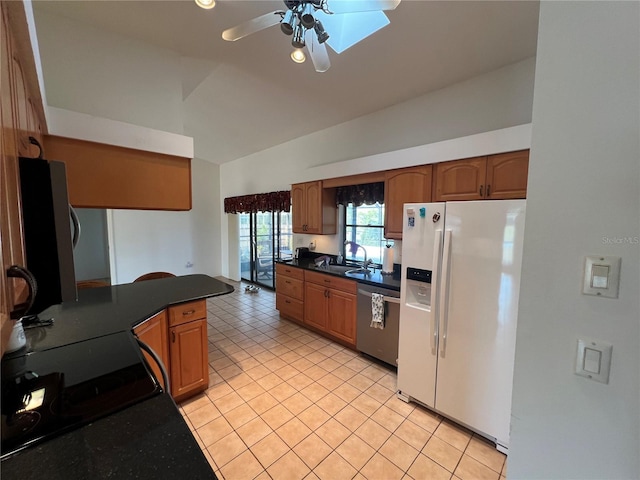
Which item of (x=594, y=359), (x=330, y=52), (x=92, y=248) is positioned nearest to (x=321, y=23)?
(x=330, y=52)

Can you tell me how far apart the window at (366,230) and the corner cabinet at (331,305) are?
2.42 feet

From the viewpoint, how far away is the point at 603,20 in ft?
2.40

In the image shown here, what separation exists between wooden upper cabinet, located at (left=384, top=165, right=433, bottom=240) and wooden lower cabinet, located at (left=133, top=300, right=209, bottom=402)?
2.08 meters

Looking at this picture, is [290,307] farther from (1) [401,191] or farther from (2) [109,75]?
(2) [109,75]

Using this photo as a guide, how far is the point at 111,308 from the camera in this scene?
70.7 inches

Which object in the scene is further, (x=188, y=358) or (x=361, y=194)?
(x=361, y=194)

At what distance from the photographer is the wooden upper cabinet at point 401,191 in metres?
2.59

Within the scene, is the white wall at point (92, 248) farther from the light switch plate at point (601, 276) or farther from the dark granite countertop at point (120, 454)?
the light switch plate at point (601, 276)

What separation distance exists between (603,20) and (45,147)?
2.42m

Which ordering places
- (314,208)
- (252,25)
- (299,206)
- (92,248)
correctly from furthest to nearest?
(92,248)
(299,206)
(314,208)
(252,25)

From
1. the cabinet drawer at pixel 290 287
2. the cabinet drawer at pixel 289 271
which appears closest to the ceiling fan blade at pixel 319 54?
the cabinet drawer at pixel 289 271

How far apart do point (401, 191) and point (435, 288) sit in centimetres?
122

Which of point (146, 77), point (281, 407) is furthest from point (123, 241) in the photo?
A: point (281, 407)

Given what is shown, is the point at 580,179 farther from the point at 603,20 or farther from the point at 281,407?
the point at 281,407
